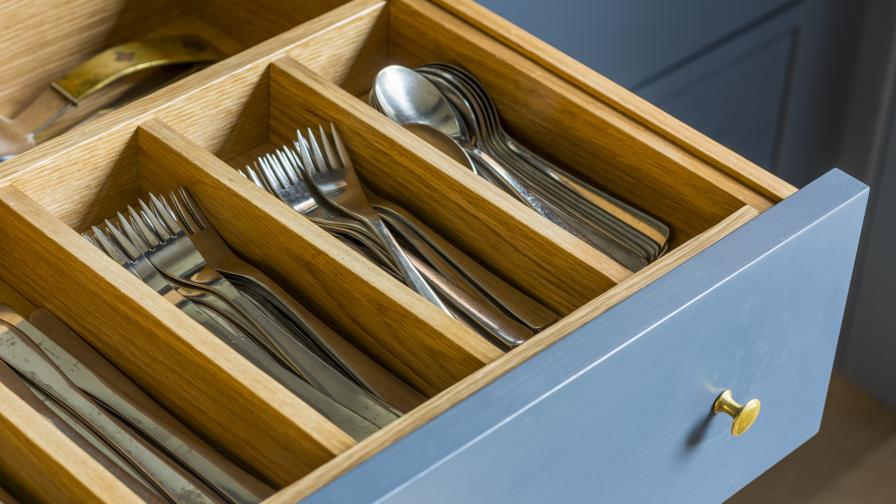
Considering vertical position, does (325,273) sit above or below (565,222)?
below

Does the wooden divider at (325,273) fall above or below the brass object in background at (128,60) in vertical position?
below

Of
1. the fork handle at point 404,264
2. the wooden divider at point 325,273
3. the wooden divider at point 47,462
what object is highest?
the fork handle at point 404,264

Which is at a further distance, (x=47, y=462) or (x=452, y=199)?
(x=452, y=199)

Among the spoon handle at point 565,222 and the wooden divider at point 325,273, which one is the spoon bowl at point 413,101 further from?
the wooden divider at point 325,273

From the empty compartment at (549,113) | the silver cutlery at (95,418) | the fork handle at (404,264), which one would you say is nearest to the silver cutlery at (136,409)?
the silver cutlery at (95,418)

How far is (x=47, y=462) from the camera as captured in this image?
22.1 inches

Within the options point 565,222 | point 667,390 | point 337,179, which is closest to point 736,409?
point 667,390

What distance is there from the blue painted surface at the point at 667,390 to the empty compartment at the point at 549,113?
5 centimetres

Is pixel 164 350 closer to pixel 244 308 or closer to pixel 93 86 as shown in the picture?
pixel 244 308

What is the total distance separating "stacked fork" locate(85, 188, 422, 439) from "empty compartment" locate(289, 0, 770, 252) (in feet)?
0.53

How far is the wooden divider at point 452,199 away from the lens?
0.68 m

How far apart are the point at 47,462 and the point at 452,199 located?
278 millimetres

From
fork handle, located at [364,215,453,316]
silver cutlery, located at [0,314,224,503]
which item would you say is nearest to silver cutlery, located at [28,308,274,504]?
silver cutlery, located at [0,314,224,503]

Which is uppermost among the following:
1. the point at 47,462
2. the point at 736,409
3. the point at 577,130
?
the point at 577,130
